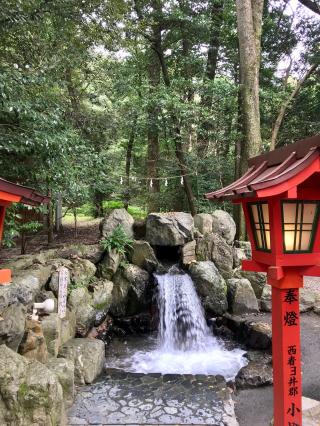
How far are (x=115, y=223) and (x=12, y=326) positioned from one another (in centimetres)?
572

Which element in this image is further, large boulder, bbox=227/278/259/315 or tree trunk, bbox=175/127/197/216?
tree trunk, bbox=175/127/197/216

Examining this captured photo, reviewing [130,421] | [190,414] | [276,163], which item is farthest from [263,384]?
[276,163]

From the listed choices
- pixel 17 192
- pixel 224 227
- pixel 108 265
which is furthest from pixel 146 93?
pixel 17 192

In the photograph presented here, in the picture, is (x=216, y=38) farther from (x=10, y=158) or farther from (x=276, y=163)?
(x=276, y=163)

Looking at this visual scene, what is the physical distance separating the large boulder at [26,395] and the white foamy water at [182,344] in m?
2.93

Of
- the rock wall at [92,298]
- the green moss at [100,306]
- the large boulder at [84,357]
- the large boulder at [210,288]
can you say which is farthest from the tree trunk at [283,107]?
the large boulder at [84,357]

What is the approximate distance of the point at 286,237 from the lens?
3.39m

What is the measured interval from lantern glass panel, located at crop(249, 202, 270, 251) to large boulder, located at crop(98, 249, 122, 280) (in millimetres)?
6166

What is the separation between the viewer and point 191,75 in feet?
45.9

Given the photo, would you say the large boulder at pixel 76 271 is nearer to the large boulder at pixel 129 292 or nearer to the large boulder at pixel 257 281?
the large boulder at pixel 129 292

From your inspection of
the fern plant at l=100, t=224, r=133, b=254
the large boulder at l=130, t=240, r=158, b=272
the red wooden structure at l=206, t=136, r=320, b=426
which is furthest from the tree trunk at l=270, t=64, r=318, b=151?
the red wooden structure at l=206, t=136, r=320, b=426

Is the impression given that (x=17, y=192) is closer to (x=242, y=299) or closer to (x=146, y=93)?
(x=242, y=299)

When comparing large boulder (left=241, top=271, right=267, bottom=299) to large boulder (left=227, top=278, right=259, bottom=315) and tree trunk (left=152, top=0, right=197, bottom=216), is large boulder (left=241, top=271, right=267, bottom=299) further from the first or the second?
tree trunk (left=152, top=0, right=197, bottom=216)

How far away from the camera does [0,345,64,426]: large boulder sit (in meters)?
4.19
